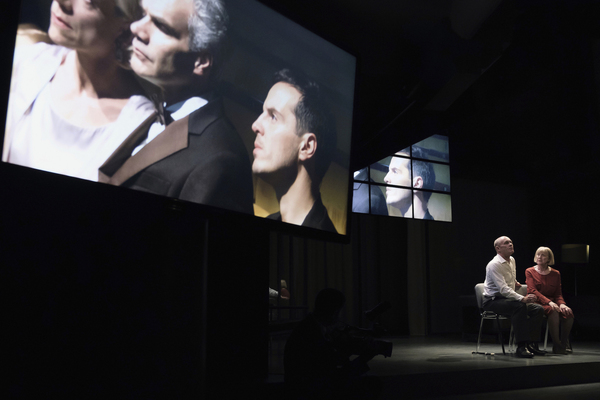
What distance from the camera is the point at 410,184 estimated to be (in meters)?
7.37

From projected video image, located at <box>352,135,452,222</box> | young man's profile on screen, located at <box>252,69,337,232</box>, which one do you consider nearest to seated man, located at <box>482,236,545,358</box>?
young man's profile on screen, located at <box>252,69,337,232</box>

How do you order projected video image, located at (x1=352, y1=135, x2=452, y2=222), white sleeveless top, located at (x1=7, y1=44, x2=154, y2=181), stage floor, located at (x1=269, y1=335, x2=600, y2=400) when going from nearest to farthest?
1. white sleeveless top, located at (x1=7, y1=44, x2=154, y2=181)
2. stage floor, located at (x1=269, y1=335, x2=600, y2=400)
3. projected video image, located at (x1=352, y1=135, x2=452, y2=222)

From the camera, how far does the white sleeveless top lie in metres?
1.59

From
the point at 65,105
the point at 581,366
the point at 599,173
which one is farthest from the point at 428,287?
the point at 65,105

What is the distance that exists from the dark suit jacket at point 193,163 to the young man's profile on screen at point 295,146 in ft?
0.54

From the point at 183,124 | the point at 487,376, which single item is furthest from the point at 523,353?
the point at 183,124

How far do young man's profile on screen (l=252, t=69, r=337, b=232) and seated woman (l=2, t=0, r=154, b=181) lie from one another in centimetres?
72

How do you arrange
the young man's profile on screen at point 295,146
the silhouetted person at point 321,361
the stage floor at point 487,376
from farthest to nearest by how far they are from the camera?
the stage floor at point 487,376
the young man's profile on screen at point 295,146
the silhouetted person at point 321,361

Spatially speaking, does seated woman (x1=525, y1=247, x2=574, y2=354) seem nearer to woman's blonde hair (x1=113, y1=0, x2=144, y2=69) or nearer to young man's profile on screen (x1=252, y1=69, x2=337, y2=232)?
young man's profile on screen (x1=252, y1=69, x2=337, y2=232)

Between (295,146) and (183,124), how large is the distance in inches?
30.5

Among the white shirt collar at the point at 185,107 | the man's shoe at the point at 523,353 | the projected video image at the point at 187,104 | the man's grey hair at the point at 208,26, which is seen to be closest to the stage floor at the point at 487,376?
the man's shoe at the point at 523,353

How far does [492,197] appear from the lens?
947 centimetres

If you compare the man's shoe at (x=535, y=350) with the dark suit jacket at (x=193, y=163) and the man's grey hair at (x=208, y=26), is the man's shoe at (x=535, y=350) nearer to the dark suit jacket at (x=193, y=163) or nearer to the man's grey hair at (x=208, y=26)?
the dark suit jacket at (x=193, y=163)

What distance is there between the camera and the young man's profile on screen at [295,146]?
99.5 inches
